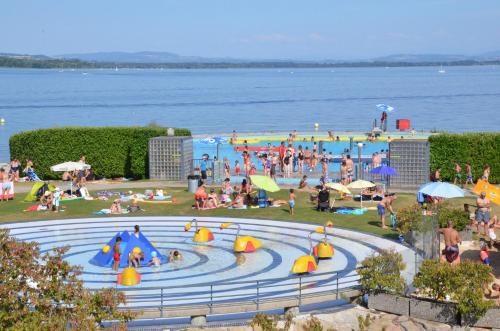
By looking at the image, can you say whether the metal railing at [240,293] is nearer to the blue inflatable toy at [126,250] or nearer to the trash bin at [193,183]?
the blue inflatable toy at [126,250]

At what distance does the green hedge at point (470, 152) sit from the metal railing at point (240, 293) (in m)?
16.9

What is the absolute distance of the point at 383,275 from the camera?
18.8 metres

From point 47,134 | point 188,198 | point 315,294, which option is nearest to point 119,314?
point 315,294

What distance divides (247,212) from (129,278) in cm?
1022

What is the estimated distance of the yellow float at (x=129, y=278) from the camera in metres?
20.5

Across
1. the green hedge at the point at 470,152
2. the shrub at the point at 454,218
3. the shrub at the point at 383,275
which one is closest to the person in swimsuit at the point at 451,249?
the shrub at the point at 383,275

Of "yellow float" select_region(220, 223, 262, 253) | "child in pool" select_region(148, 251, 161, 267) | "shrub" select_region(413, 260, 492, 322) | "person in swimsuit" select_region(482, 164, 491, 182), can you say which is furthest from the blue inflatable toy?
"person in swimsuit" select_region(482, 164, 491, 182)

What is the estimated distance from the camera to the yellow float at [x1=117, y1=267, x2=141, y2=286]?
20.5 metres

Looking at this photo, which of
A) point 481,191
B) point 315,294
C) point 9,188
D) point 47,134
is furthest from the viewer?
point 47,134

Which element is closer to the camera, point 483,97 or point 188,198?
point 188,198

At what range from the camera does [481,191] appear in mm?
24812

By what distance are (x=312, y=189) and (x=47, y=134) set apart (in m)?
13.6

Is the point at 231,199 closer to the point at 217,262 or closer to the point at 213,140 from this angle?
the point at 217,262

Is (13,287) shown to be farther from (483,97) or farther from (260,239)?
(483,97)
